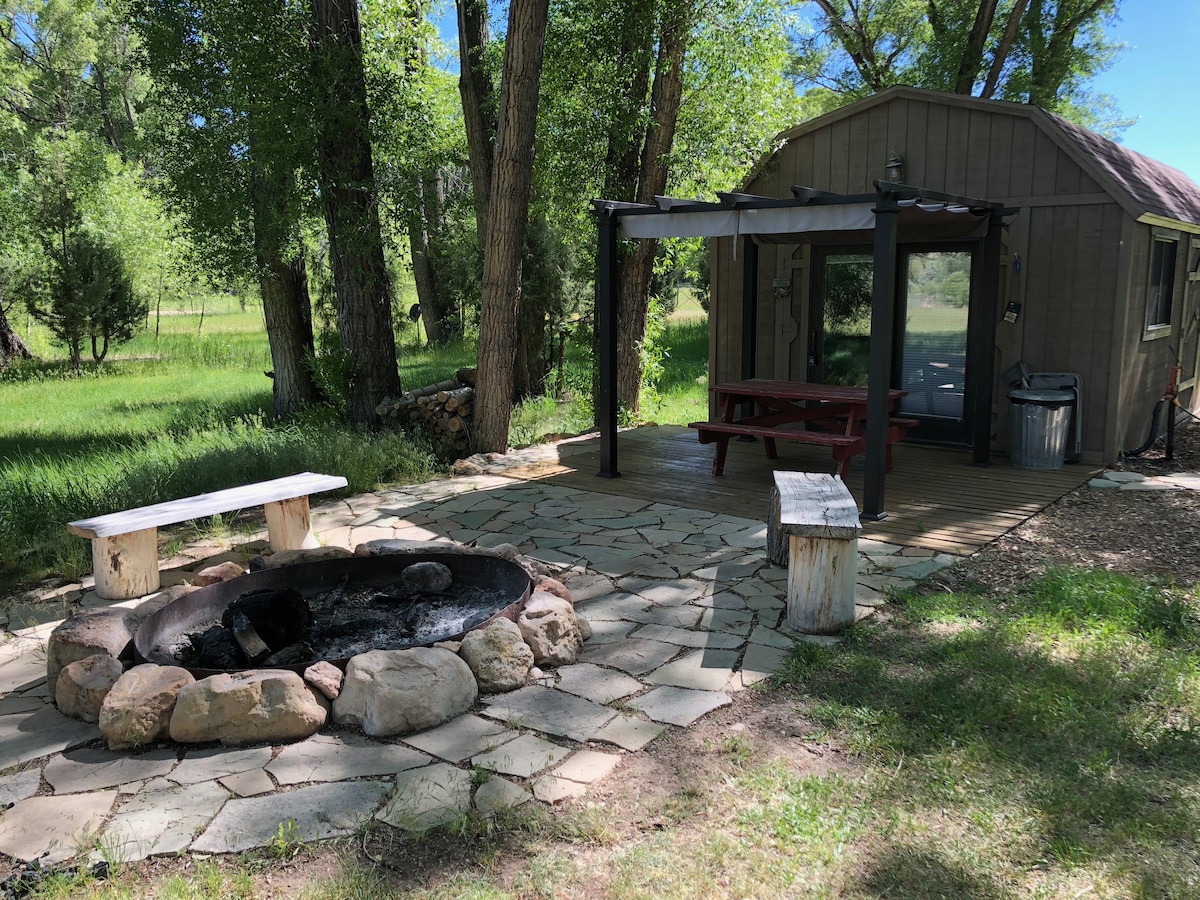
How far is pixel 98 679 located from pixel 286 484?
88.0 inches

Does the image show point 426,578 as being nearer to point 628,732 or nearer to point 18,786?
point 628,732

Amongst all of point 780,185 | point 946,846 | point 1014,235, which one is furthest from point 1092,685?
point 780,185

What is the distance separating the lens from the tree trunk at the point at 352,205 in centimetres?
861

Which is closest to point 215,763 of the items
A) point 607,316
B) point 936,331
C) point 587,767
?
point 587,767

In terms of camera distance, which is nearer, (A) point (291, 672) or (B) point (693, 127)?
(A) point (291, 672)

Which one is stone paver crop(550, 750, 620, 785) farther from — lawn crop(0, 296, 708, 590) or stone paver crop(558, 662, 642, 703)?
lawn crop(0, 296, 708, 590)

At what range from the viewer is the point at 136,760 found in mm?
3105

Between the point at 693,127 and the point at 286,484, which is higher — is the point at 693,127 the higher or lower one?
the higher one

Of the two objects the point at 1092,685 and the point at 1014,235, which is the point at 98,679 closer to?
the point at 1092,685

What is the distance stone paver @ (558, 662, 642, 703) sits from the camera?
3.59 m

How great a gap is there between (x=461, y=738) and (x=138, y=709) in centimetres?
119

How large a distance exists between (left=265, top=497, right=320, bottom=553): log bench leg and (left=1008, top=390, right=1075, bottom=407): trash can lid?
597 cm

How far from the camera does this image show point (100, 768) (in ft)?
10.0

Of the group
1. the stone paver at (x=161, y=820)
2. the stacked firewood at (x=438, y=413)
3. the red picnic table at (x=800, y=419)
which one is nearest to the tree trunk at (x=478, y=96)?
the stacked firewood at (x=438, y=413)
